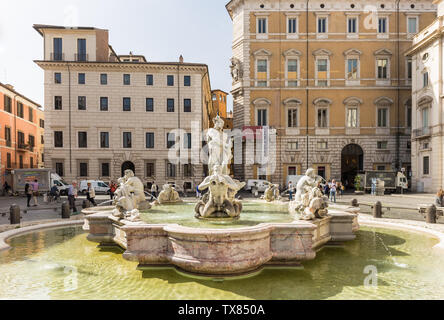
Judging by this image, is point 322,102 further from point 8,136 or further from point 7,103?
point 8,136

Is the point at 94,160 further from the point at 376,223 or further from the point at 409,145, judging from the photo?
the point at 409,145

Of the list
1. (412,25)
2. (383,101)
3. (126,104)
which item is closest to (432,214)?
(383,101)

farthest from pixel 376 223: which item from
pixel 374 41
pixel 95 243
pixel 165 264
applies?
pixel 374 41

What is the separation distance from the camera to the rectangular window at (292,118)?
102ft

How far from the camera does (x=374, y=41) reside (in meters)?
30.9

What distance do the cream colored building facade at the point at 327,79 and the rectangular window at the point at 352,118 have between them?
144 mm

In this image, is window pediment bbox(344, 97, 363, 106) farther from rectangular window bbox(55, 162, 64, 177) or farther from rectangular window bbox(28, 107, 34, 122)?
rectangular window bbox(28, 107, 34, 122)

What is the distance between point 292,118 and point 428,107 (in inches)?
512

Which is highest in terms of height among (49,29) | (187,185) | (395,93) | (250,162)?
(49,29)

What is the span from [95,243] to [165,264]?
3458mm

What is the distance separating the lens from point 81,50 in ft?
104

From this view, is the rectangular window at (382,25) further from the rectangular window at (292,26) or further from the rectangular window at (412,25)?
the rectangular window at (292,26)

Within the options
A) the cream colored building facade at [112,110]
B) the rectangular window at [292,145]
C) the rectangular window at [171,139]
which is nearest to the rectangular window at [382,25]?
the rectangular window at [292,145]

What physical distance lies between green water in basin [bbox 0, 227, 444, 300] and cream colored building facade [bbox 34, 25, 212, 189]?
79.3 ft
